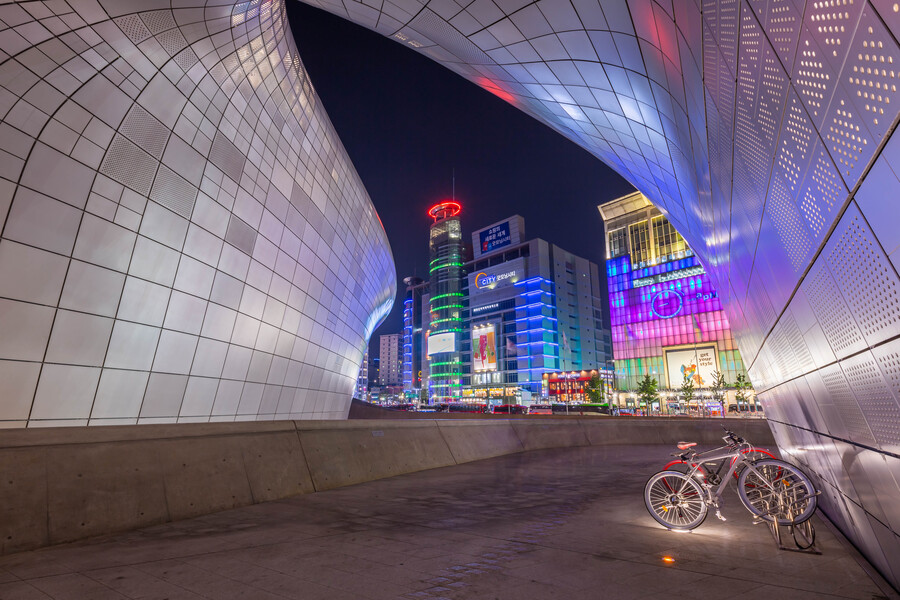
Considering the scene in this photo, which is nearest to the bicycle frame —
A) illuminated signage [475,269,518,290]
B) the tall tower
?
illuminated signage [475,269,518,290]

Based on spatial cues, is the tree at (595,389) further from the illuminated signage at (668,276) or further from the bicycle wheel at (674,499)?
the bicycle wheel at (674,499)

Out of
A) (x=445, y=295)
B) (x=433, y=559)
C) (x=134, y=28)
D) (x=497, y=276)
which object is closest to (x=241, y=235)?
(x=134, y=28)

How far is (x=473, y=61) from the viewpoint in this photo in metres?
14.3

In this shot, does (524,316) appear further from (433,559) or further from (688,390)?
(433,559)

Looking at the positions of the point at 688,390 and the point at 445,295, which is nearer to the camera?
the point at 688,390

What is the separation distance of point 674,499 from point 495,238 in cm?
15147

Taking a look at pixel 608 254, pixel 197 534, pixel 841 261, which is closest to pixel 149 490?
pixel 197 534

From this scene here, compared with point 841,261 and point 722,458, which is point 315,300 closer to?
point 722,458

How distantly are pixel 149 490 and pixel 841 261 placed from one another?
9.13 meters

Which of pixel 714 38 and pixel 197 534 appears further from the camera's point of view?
pixel 197 534

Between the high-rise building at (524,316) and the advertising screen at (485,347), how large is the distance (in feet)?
0.93

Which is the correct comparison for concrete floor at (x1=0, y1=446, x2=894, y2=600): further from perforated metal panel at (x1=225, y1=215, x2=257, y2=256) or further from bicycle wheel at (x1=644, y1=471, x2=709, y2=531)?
perforated metal panel at (x1=225, y1=215, x2=257, y2=256)

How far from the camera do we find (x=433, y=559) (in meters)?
5.18

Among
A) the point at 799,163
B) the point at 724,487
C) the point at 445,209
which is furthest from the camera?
the point at 445,209
